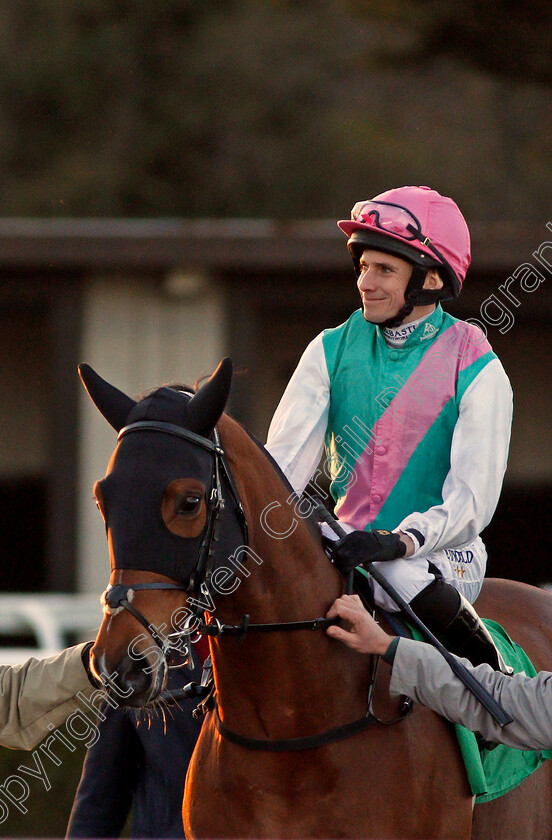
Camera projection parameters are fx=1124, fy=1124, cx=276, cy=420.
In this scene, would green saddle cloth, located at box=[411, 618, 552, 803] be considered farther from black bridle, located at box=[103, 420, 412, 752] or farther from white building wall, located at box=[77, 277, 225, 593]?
white building wall, located at box=[77, 277, 225, 593]

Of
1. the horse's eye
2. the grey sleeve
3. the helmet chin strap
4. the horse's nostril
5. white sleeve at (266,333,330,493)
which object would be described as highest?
the helmet chin strap

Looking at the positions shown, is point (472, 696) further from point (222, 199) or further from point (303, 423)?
point (222, 199)

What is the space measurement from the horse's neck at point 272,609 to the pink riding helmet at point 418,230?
2.47 feet

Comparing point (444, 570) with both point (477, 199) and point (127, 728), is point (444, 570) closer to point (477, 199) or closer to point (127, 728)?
point (127, 728)

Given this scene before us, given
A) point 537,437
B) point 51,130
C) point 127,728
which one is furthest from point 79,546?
point 51,130

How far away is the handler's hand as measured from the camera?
8.57ft

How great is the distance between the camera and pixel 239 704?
2652mm

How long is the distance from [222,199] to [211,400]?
16797 millimetres

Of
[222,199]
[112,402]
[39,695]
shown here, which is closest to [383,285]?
[112,402]

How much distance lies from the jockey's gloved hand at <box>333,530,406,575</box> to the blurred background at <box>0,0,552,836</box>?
2844mm

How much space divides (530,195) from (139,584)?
1788cm

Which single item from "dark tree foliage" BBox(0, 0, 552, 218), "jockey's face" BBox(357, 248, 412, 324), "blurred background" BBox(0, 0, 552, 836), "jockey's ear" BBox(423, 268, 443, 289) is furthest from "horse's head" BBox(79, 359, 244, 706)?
"dark tree foliage" BBox(0, 0, 552, 218)

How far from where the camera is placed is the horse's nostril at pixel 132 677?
225 centimetres

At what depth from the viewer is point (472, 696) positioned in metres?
2.63
